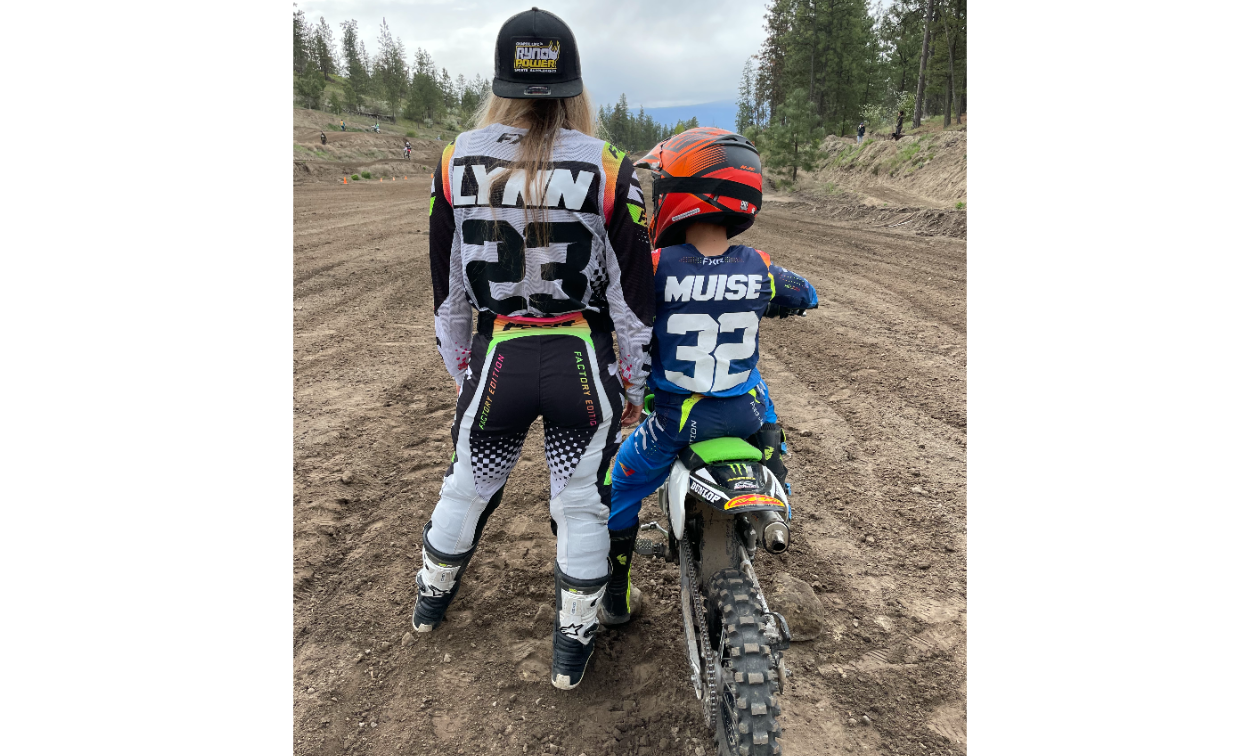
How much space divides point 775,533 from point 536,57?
1811mm

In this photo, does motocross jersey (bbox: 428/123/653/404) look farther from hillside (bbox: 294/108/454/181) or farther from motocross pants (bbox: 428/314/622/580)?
hillside (bbox: 294/108/454/181)

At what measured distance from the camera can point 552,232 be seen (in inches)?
85.2

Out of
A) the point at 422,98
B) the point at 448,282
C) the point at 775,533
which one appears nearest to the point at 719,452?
the point at 775,533

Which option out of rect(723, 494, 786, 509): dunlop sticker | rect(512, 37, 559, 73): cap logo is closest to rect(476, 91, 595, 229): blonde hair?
rect(512, 37, 559, 73): cap logo

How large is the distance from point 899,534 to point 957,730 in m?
1.44

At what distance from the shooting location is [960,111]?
40.6 m

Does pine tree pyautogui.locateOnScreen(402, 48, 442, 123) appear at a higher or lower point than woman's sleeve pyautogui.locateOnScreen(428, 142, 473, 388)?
higher

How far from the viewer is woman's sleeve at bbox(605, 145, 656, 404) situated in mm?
2209

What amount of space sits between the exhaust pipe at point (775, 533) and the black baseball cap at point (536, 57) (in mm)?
1624

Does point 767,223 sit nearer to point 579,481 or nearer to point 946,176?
point 946,176

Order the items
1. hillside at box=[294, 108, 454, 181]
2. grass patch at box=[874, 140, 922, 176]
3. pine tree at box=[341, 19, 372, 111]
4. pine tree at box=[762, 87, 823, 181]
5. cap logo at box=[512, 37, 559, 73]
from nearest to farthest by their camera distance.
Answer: cap logo at box=[512, 37, 559, 73]
grass patch at box=[874, 140, 922, 176]
pine tree at box=[762, 87, 823, 181]
hillside at box=[294, 108, 454, 181]
pine tree at box=[341, 19, 372, 111]

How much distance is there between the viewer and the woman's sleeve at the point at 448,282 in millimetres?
2328

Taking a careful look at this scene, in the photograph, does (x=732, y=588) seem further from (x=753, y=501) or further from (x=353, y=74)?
(x=353, y=74)

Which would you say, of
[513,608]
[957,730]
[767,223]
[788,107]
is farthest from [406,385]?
[788,107]
